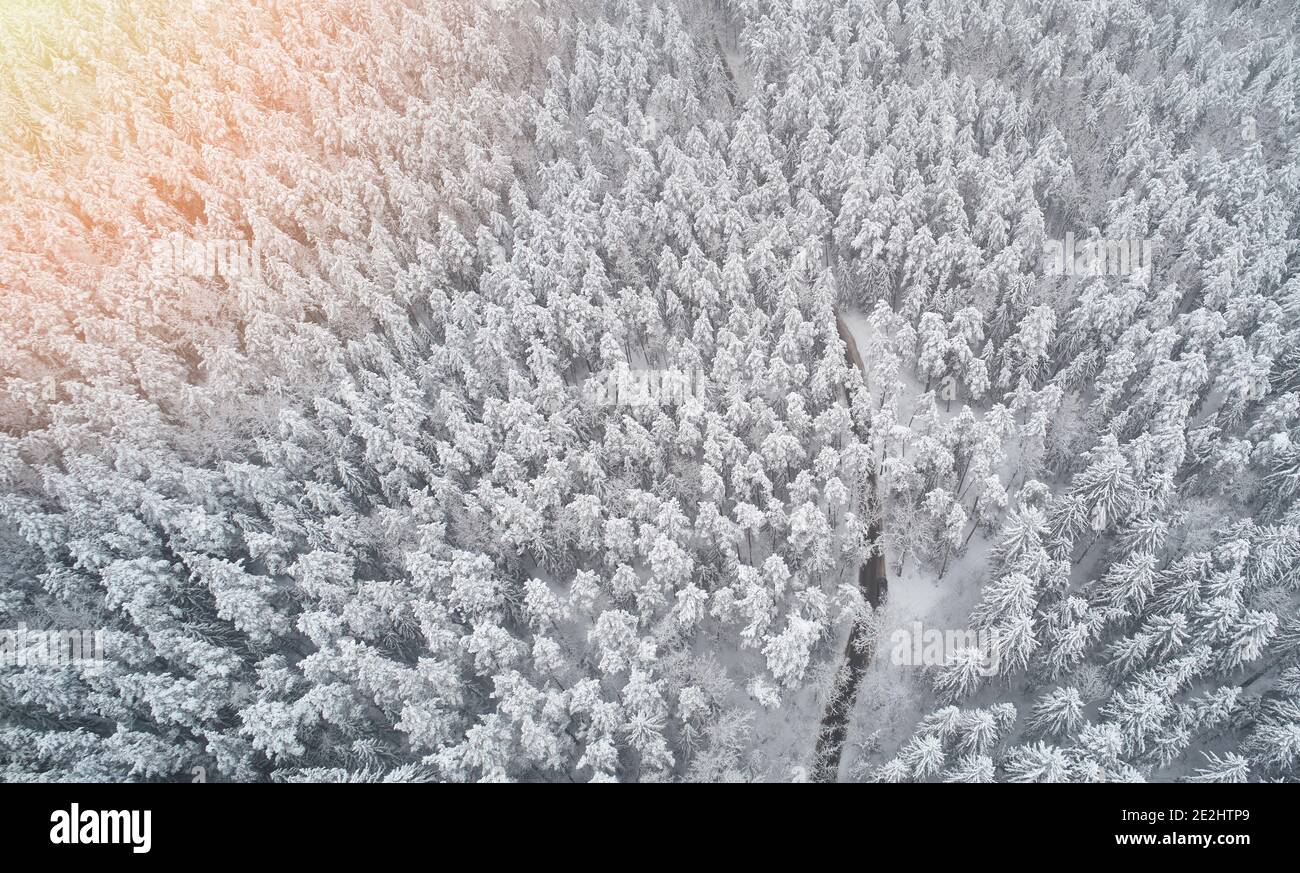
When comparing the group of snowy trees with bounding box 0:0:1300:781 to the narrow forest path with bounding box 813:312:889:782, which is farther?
the narrow forest path with bounding box 813:312:889:782

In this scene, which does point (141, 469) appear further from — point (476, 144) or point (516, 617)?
point (476, 144)

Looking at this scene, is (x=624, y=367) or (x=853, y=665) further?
(x=624, y=367)

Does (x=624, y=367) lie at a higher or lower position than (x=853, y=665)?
higher

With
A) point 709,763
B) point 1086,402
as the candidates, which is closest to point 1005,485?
point 1086,402
